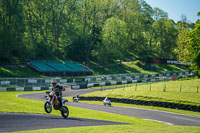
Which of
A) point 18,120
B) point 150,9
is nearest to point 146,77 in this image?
point 18,120

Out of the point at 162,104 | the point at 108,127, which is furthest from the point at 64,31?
the point at 108,127

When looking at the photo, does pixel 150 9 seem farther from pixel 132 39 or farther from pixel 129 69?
pixel 129 69

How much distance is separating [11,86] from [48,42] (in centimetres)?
4200

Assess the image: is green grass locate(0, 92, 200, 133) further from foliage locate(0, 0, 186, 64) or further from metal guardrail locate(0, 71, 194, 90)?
foliage locate(0, 0, 186, 64)

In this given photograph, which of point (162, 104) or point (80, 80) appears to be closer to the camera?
point (162, 104)

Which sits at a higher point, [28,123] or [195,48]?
[195,48]

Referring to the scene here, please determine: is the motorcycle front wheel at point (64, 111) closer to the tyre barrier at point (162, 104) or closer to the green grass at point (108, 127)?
the green grass at point (108, 127)

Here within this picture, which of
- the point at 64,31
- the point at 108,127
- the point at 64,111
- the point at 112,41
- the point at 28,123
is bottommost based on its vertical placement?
the point at 108,127

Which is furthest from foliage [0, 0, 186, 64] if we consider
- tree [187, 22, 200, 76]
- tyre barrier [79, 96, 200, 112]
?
tyre barrier [79, 96, 200, 112]

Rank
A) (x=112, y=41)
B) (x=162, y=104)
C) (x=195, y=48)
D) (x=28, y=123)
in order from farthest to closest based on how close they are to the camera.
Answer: (x=112, y=41)
(x=195, y=48)
(x=162, y=104)
(x=28, y=123)

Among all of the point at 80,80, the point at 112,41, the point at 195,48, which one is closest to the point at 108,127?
the point at 80,80

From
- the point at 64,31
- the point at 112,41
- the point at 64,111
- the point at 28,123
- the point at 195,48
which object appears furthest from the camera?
the point at 112,41

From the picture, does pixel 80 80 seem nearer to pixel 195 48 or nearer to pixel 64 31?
pixel 195 48

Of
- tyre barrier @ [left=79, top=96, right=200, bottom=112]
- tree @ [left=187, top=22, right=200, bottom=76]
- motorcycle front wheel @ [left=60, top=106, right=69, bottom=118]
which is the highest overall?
tree @ [left=187, top=22, right=200, bottom=76]
